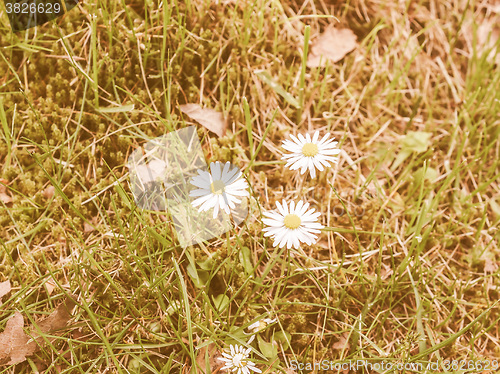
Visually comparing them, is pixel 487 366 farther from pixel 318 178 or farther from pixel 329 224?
pixel 318 178

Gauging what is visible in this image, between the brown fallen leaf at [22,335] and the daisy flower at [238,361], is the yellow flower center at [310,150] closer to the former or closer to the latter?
the daisy flower at [238,361]

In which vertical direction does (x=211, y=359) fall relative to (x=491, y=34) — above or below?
below

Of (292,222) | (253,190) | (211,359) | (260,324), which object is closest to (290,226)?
(292,222)

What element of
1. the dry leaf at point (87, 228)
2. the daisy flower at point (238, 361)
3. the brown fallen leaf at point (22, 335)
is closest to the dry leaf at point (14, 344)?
the brown fallen leaf at point (22, 335)

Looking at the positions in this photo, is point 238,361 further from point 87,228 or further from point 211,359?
A: point 87,228

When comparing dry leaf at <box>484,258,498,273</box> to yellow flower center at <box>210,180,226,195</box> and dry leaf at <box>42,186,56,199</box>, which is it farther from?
dry leaf at <box>42,186,56,199</box>

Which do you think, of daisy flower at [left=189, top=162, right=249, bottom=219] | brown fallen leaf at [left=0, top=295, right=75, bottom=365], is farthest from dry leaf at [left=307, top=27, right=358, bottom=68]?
brown fallen leaf at [left=0, top=295, right=75, bottom=365]

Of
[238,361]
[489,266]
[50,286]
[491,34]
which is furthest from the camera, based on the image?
[491,34]

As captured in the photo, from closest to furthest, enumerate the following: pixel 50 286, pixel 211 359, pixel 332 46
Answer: pixel 211 359 → pixel 50 286 → pixel 332 46
